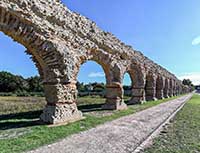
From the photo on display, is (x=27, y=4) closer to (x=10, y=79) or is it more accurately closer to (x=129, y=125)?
(x=129, y=125)

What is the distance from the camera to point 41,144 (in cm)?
684

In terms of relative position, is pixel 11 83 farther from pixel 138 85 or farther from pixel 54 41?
pixel 54 41

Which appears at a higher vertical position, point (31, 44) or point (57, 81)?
point (31, 44)

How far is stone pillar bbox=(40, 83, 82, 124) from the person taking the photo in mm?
9953

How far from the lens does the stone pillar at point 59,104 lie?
9953 millimetres

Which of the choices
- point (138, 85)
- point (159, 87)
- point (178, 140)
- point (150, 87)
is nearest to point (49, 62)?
point (178, 140)

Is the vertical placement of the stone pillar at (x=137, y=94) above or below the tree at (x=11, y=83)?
below

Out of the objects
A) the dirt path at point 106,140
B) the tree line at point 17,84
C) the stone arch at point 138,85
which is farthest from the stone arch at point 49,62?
the tree line at point 17,84

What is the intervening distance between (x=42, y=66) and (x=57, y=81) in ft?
2.47

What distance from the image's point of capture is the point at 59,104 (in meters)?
10.2

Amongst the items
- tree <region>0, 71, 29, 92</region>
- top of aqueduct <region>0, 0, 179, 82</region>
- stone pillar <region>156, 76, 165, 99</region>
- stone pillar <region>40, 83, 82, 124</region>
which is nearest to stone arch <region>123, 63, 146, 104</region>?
top of aqueduct <region>0, 0, 179, 82</region>

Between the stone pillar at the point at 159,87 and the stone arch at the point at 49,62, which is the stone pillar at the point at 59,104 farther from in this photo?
the stone pillar at the point at 159,87

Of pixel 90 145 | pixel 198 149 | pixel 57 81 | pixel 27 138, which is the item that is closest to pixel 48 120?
pixel 57 81

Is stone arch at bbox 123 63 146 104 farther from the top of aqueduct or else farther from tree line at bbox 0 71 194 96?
tree line at bbox 0 71 194 96
